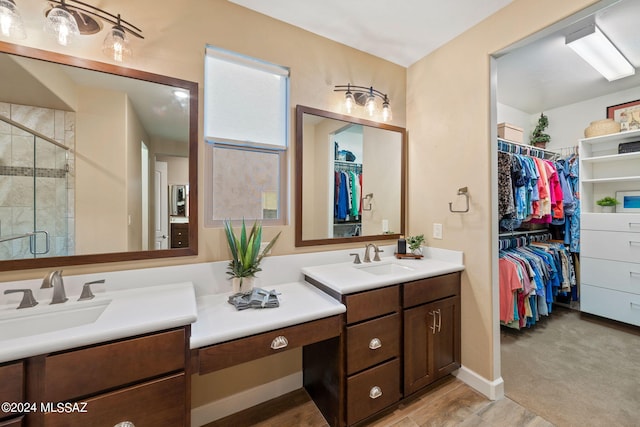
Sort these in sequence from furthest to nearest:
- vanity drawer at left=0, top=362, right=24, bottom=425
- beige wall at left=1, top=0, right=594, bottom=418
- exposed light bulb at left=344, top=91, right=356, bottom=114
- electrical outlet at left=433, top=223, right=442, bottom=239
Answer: electrical outlet at left=433, top=223, right=442, bottom=239 → exposed light bulb at left=344, top=91, right=356, bottom=114 → beige wall at left=1, top=0, right=594, bottom=418 → vanity drawer at left=0, top=362, right=24, bottom=425

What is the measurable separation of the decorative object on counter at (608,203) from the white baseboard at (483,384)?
2.56 meters

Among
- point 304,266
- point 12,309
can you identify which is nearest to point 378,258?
point 304,266

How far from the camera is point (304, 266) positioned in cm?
184

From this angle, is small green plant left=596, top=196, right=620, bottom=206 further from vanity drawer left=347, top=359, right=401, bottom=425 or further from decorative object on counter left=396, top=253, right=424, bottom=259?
vanity drawer left=347, top=359, right=401, bottom=425

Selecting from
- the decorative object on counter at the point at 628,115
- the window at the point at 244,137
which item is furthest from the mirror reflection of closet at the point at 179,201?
the decorative object on counter at the point at 628,115

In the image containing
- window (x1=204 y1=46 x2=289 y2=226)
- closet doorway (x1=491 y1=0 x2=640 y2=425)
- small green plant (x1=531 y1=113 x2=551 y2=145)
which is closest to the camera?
window (x1=204 y1=46 x2=289 y2=226)

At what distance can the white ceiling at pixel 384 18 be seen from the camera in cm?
164

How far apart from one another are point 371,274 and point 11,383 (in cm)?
160

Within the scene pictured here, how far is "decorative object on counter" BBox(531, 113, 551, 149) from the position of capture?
3354mm

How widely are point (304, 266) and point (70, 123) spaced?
1.49m

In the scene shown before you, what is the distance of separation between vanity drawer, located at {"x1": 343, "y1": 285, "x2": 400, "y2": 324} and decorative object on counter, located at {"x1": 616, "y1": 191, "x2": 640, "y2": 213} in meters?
3.24

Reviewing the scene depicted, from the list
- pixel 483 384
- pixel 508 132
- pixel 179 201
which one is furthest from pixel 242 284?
pixel 508 132

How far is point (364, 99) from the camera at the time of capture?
2111 millimetres

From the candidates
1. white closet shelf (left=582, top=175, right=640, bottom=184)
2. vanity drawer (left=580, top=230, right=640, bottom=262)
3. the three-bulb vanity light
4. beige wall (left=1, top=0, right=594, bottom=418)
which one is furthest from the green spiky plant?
white closet shelf (left=582, top=175, right=640, bottom=184)
